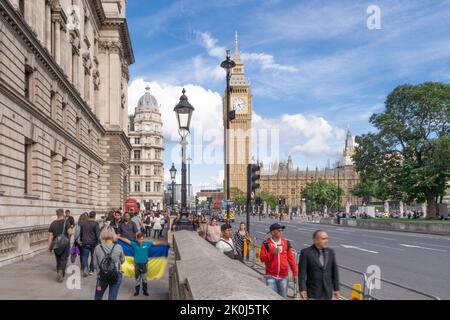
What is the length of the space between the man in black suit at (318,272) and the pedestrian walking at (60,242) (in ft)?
27.6

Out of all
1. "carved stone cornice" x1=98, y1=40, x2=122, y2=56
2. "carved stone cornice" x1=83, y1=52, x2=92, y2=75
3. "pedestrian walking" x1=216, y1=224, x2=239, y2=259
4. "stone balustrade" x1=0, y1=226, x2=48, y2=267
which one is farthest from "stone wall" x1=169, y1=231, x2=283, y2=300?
"carved stone cornice" x1=98, y1=40, x2=122, y2=56

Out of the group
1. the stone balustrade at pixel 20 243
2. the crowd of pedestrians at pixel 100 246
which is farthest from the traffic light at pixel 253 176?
the stone balustrade at pixel 20 243

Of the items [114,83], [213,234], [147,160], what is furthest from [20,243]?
[147,160]

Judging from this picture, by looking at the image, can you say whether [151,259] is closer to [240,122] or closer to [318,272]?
[318,272]

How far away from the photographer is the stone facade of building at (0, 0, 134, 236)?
20297 millimetres

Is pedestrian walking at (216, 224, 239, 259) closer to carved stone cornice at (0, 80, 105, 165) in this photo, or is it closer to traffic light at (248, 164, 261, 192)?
traffic light at (248, 164, 261, 192)

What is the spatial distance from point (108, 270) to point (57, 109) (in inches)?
864

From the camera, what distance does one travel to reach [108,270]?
9.08 m

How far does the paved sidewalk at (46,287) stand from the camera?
39.3 ft

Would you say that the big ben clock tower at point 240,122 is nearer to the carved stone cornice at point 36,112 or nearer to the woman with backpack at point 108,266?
the carved stone cornice at point 36,112

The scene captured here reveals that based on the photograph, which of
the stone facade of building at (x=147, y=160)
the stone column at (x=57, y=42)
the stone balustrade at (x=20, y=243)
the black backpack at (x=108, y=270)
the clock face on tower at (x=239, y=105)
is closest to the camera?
the black backpack at (x=108, y=270)

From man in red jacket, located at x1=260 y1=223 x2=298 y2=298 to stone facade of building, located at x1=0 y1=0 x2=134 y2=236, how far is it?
12.8m

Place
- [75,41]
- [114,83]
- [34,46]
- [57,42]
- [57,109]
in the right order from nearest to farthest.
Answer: [34,46] < [57,109] < [57,42] < [75,41] < [114,83]
